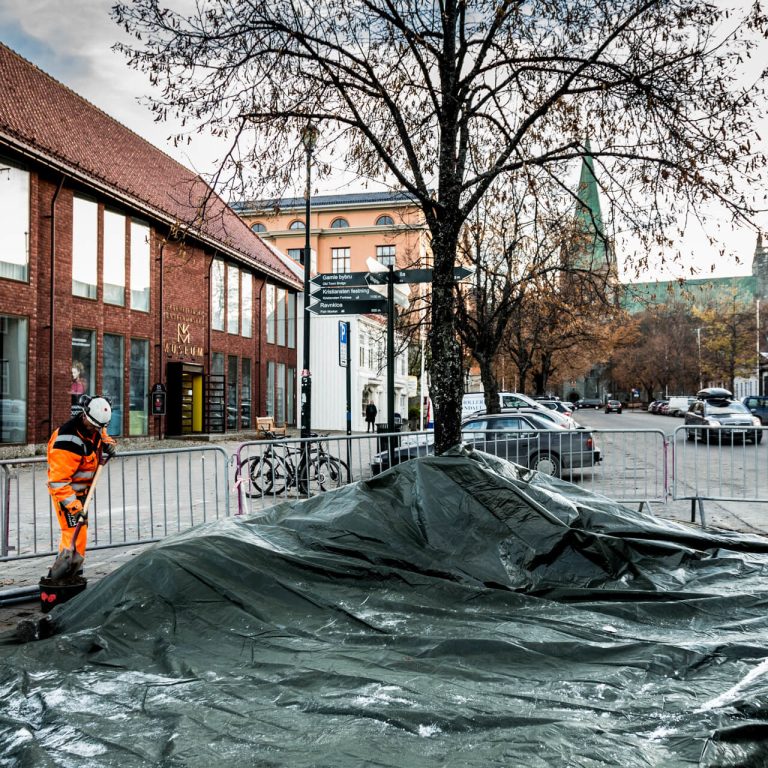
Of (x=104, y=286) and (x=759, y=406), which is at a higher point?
(x=104, y=286)

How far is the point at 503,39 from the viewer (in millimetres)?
7973

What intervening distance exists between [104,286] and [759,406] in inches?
1250

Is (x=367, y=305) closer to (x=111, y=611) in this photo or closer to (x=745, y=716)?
(x=111, y=611)

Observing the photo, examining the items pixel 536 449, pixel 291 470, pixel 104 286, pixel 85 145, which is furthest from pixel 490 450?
pixel 85 145

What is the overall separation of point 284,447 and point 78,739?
684 cm

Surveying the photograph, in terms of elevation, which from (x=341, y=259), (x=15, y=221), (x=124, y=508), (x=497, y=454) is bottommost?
(x=124, y=508)

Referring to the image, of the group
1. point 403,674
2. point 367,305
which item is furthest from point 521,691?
point 367,305

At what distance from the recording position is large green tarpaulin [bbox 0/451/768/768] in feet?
9.12

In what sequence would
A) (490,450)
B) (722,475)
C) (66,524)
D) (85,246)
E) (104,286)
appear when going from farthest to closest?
1. (104,286)
2. (85,246)
3. (490,450)
4. (722,475)
5. (66,524)

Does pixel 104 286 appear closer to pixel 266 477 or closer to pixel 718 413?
pixel 266 477

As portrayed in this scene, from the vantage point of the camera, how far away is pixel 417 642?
3812 millimetres

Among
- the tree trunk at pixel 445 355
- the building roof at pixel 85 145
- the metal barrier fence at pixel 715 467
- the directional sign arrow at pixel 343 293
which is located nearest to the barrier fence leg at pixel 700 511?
the metal barrier fence at pixel 715 467

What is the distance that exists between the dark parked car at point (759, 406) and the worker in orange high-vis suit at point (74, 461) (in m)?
36.0

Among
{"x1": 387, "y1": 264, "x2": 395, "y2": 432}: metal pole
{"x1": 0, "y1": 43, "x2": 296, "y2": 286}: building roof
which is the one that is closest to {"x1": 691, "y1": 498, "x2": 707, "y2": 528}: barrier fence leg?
{"x1": 387, "y1": 264, "x2": 395, "y2": 432}: metal pole
